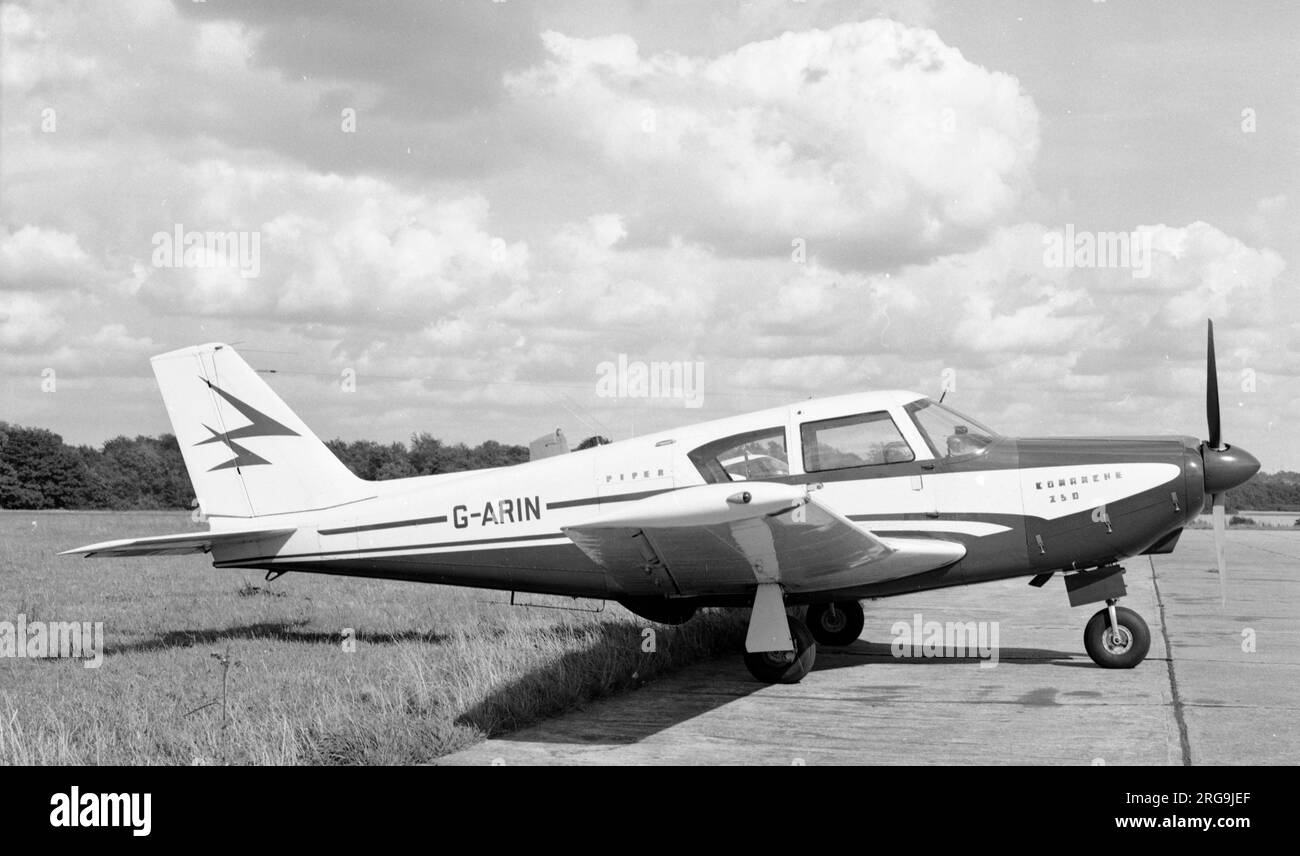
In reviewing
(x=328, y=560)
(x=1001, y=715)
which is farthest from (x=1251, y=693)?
(x=328, y=560)

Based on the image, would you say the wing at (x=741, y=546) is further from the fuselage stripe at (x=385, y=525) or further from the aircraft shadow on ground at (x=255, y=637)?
the aircraft shadow on ground at (x=255, y=637)

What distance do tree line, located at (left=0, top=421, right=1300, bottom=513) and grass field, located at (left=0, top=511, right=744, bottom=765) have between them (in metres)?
36.4

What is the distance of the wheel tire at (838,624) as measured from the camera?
11.0m

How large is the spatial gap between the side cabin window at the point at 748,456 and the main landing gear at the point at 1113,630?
2.94m

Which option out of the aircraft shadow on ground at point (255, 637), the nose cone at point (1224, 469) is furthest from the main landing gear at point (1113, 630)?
the aircraft shadow on ground at point (255, 637)

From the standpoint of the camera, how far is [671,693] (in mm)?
8664

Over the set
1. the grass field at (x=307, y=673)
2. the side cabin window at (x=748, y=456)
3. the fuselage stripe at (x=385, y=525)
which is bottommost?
the grass field at (x=307, y=673)

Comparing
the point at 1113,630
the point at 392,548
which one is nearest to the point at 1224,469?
the point at 1113,630

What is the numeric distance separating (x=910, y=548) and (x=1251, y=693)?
277cm

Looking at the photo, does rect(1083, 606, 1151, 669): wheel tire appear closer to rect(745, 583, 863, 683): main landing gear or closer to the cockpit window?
the cockpit window

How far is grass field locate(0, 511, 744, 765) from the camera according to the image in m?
6.75

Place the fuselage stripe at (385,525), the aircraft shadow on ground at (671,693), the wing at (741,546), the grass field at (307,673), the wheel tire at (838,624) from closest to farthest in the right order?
1. the wing at (741,546)
2. the grass field at (307,673)
3. the aircraft shadow on ground at (671,693)
4. the fuselage stripe at (385,525)
5. the wheel tire at (838,624)
